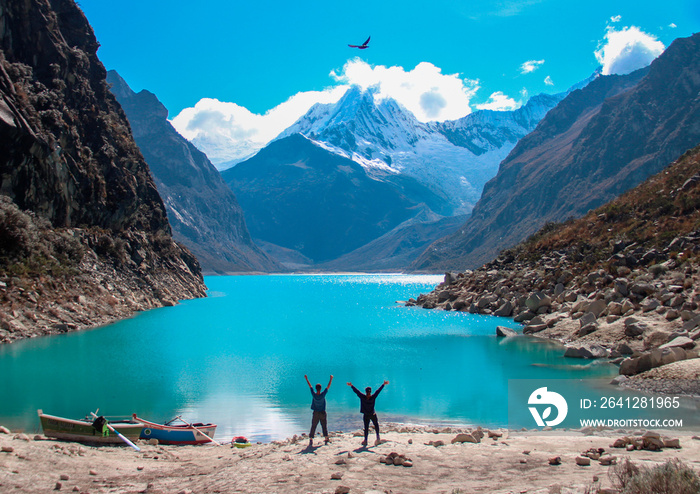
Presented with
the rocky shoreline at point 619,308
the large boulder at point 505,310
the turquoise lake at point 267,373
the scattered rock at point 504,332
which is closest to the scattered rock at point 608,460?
the turquoise lake at point 267,373

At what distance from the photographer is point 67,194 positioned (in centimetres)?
5388

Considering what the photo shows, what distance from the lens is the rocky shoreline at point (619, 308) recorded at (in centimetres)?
2161

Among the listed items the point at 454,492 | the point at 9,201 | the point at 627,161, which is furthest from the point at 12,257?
the point at 627,161

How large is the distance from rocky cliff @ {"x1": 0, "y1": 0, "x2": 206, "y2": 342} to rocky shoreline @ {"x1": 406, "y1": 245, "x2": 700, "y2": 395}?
35.7 meters

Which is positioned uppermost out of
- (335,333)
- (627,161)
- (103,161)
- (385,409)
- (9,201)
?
(627,161)

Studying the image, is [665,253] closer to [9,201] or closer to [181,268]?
[9,201]

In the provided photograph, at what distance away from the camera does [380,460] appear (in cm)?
1170

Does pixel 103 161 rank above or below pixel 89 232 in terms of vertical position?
above

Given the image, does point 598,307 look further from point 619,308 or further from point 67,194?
point 67,194

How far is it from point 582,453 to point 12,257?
40.6m

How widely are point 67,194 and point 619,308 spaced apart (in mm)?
51847

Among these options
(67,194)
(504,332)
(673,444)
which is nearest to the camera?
(673,444)

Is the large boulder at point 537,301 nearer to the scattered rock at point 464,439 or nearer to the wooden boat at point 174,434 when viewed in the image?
the scattered rock at point 464,439

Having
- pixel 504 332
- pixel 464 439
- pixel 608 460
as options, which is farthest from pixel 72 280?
pixel 608 460
